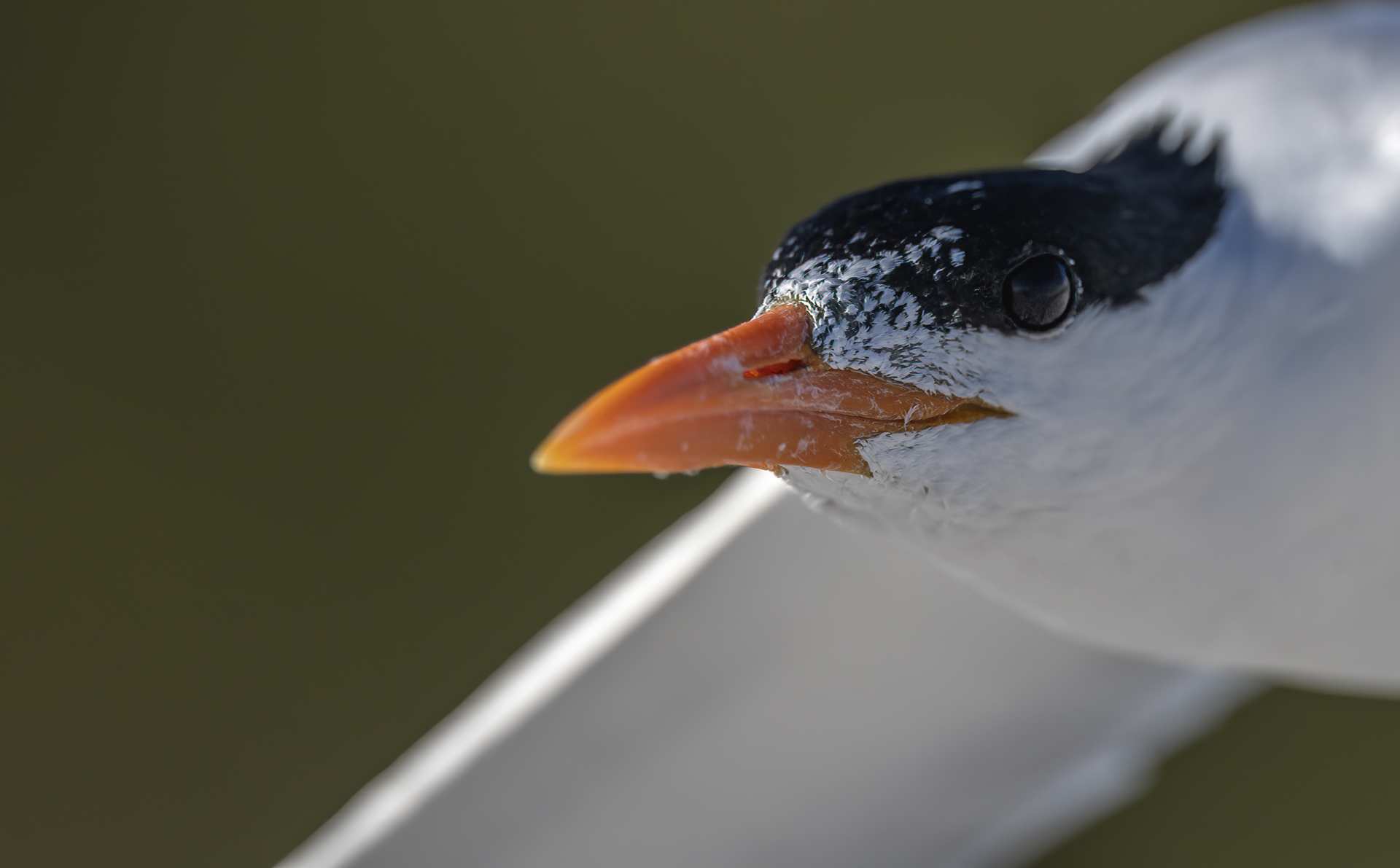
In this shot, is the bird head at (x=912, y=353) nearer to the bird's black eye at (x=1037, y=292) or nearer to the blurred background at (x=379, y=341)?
the bird's black eye at (x=1037, y=292)

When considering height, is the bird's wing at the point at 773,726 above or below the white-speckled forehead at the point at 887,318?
below

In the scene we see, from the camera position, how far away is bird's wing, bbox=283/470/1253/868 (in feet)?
2.91

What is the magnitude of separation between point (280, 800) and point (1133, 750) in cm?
135

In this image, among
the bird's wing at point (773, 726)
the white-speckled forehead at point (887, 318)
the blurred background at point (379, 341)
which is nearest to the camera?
the white-speckled forehead at point (887, 318)

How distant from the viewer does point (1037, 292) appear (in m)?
0.52

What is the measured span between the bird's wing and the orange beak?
29 centimetres

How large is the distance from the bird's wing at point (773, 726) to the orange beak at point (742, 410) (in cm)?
29

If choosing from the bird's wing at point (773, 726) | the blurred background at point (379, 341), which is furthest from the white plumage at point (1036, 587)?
the blurred background at point (379, 341)

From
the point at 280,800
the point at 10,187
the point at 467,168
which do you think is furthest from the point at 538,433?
the point at 10,187

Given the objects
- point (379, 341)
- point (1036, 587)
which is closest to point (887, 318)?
point (1036, 587)

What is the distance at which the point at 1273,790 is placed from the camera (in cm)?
173

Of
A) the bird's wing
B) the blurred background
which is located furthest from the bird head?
the blurred background

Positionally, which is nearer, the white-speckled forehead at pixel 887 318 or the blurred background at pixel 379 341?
the white-speckled forehead at pixel 887 318

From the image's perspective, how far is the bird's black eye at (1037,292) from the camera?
0.52 meters
